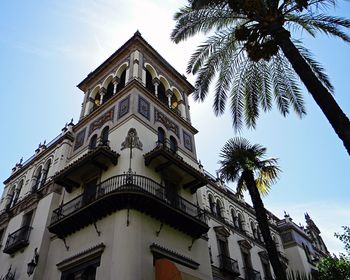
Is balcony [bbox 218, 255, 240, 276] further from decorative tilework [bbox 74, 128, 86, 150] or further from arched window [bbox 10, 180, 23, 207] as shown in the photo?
arched window [bbox 10, 180, 23, 207]

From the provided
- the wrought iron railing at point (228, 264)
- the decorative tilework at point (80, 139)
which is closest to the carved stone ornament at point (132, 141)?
the decorative tilework at point (80, 139)

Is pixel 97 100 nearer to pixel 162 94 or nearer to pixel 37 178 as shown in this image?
pixel 162 94

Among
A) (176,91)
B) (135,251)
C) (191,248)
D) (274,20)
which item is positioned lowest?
(135,251)

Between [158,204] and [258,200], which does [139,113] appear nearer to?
[158,204]

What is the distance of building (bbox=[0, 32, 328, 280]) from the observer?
13.3 metres

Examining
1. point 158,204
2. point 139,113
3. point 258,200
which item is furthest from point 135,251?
point 139,113

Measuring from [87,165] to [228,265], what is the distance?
10.8m

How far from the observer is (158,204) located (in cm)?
1389

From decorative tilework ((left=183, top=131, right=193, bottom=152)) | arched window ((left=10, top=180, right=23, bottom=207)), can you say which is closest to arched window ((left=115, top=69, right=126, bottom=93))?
decorative tilework ((left=183, top=131, right=193, bottom=152))

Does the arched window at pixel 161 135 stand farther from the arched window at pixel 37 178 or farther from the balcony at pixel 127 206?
the arched window at pixel 37 178

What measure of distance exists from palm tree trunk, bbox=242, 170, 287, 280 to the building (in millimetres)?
2633

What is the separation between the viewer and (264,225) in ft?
Result: 45.5

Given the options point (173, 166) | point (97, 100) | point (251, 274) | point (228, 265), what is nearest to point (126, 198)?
point (173, 166)

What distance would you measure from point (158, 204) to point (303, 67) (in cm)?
799
